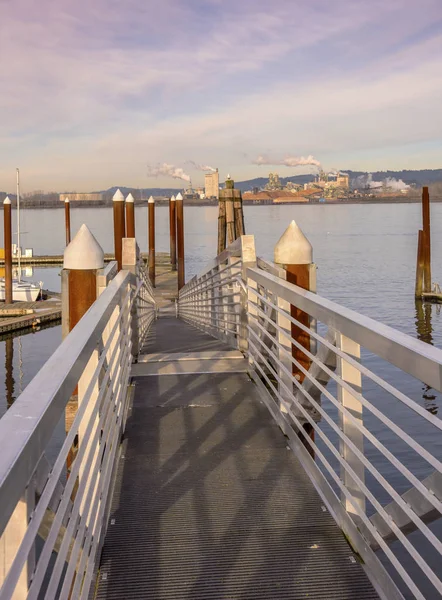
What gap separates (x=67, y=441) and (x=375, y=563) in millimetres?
1430

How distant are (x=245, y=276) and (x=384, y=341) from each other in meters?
3.79

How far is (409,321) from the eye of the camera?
26.7 meters

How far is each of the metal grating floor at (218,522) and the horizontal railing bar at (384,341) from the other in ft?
3.16

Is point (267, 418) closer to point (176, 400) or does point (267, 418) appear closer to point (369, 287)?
point (176, 400)

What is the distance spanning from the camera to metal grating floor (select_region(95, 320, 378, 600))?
275 cm

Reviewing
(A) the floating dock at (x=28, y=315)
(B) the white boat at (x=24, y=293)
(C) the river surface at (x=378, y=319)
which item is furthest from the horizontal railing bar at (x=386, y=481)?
(B) the white boat at (x=24, y=293)

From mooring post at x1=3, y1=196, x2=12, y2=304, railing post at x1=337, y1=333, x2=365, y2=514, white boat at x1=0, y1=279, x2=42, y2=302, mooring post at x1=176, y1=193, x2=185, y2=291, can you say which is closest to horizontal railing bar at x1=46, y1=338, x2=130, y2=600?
railing post at x1=337, y1=333, x2=365, y2=514

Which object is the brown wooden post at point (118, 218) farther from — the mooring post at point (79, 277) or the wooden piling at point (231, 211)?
the mooring post at point (79, 277)

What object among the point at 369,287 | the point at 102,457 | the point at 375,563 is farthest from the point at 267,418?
the point at 369,287

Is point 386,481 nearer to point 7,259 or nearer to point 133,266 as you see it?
point 133,266

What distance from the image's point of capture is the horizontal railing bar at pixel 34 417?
4.44 ft

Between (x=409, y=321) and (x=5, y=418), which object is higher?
(x=5, y=418)

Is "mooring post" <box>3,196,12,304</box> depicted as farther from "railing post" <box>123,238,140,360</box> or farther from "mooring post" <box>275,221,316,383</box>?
"mooring post" <box>275,221,316,383</box>

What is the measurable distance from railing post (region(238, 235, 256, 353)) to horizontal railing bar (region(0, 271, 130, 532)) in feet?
11.8
